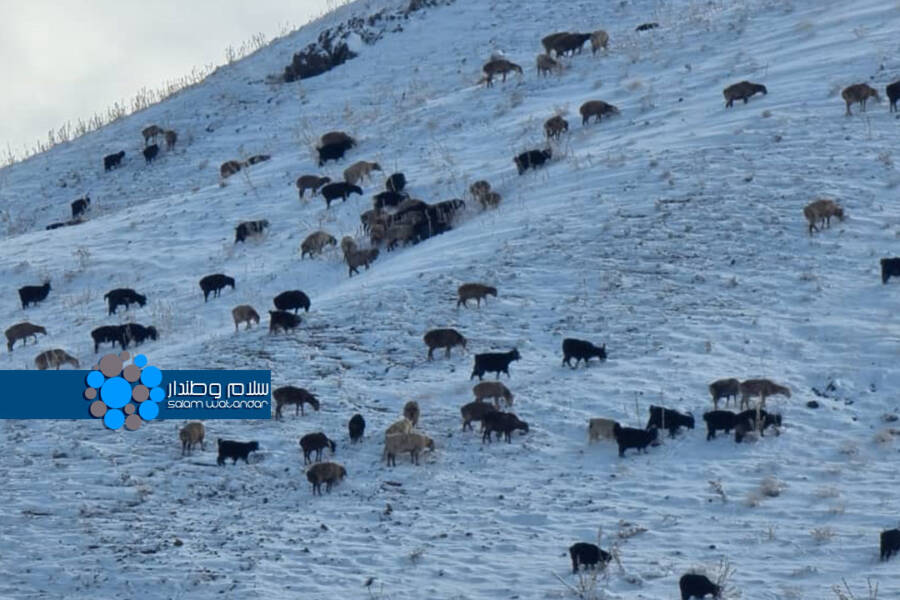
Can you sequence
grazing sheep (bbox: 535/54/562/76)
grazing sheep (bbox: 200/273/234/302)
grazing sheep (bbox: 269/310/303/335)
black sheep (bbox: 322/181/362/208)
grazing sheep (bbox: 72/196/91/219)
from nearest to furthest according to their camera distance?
1. grazing sheep (bbox: 269/310/303/335)
2. grazing sheep (bbox: 200/273/234/302)
3. black sheep (bbox: 322/181/362/208)
4. grazing sheep (bbox: 72/196/91/219)
5. grazing sheep (bbox: 535/54/562/76)

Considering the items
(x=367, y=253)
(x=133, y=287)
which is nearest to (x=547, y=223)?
(x=367, y=253)

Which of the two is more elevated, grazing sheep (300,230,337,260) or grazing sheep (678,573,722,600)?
grazing sheep (300,230,337,260)

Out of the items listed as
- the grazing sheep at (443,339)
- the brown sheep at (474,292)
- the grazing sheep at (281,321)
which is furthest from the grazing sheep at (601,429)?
the grazing sheep at (281,321)

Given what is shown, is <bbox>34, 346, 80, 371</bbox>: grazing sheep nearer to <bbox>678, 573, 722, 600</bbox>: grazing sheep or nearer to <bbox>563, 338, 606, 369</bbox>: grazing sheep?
<bbox>563, 338, 606, 369</bbox>: grazing sheep

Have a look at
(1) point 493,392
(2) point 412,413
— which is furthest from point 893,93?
(2) point 412,413

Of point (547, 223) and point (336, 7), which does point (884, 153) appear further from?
point (336, 7)

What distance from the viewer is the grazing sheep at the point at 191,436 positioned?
751 inches

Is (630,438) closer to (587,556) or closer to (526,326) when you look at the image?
(587,556)

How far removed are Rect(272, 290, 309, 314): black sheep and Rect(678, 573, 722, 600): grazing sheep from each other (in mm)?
11275

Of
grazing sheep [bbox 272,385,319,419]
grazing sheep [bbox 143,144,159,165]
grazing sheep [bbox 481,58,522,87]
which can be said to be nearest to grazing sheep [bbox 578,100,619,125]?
grazing sheep [bbox 481,58,522,87]

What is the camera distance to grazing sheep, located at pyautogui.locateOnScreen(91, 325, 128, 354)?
24438mm

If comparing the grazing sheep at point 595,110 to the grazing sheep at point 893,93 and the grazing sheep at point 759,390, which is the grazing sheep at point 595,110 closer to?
the grazing sheep at point 893,93

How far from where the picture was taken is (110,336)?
24.4m

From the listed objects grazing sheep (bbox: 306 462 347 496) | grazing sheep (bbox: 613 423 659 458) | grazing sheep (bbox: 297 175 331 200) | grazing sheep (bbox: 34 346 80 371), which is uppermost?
grazing sheep (bbox: 297 175 331 200)
